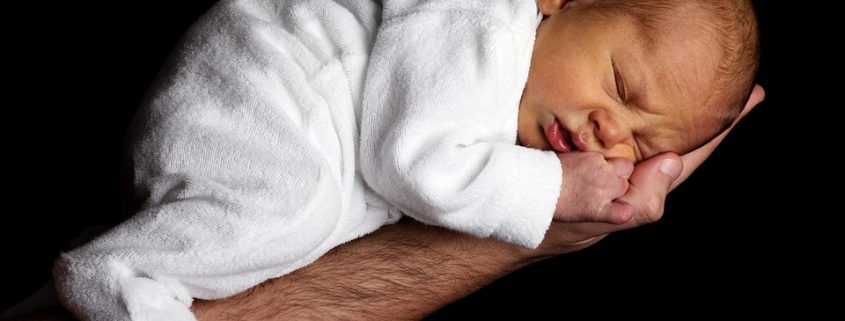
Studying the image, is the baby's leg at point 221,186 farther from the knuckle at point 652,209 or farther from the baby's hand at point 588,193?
the knuckle at point 652,209

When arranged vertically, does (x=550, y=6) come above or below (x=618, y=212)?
above

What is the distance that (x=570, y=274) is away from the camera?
244cm

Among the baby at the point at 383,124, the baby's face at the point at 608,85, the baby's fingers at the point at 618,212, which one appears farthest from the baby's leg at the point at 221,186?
the baby's fingers at the point at 618,212

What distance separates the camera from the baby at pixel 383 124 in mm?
1542

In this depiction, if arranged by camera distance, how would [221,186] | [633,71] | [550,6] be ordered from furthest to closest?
1. [550,6]
2. [633,71]
3. [221,186]

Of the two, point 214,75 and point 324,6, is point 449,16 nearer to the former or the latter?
point 324,6

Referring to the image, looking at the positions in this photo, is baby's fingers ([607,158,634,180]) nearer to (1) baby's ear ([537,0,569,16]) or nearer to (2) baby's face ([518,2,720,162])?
(2) baby's face ([518,2,720,162])

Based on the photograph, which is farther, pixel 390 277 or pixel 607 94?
pixel 390 277

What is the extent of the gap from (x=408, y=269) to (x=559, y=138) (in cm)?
40

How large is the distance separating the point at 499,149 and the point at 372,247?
0.41 metres

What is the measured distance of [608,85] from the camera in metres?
1.72

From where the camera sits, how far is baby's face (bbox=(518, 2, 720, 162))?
67.1 inches

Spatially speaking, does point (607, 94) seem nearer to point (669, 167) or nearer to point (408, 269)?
point (669, 167)

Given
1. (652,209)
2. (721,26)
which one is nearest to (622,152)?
(652,209)
